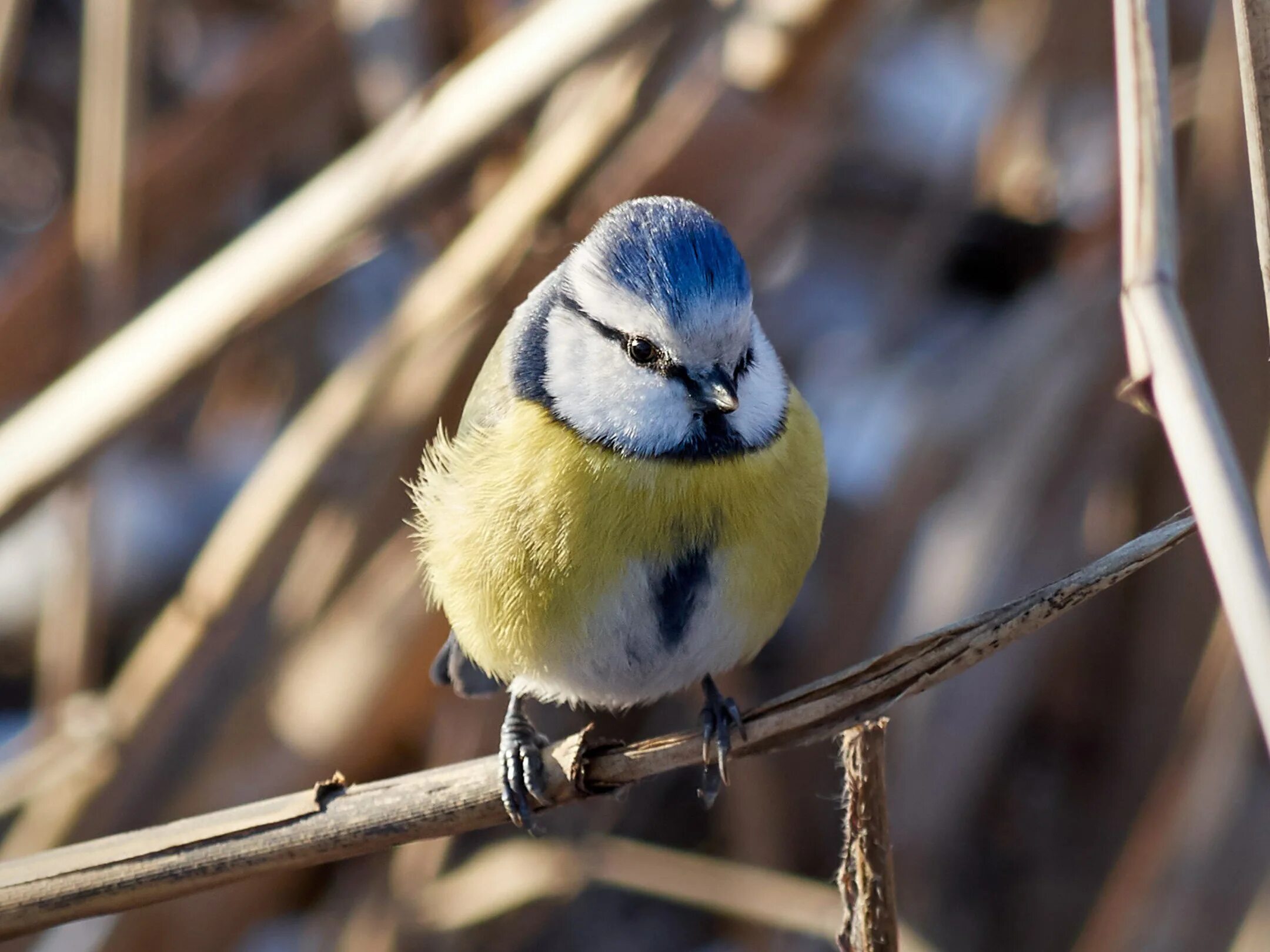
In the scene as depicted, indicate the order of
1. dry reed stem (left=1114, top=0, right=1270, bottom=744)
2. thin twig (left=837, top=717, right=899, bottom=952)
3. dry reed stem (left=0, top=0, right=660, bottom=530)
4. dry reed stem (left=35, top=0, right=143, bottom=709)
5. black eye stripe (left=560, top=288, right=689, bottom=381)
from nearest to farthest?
dry reed stem (left=1114, top=0, right=1270, bottom=744) < thin twig (left=837, top=717, right=899, bottom=952) < black eye stripe (left=560, top=288, right=689, bottom=381) < dry reed stem (left=0, top=0, right=660, bottom=530) < dry reed stem (left=35, top=0, right=143, bottom=709)

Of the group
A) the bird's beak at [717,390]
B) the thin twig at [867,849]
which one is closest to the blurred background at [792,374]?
the bird's beak at [717,390]

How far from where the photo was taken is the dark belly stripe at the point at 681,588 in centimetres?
104

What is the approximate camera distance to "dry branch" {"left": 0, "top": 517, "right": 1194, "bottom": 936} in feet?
2.61

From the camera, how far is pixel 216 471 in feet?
7.73

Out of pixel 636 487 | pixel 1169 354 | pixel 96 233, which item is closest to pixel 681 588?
pixel 636 487

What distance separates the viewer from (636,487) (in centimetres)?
103

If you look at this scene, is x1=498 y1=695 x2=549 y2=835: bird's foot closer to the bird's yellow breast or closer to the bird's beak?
the bird's yellow breast

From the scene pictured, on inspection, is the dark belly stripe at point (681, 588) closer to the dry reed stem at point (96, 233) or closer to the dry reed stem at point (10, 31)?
the dry reed stem at point (96, 233)

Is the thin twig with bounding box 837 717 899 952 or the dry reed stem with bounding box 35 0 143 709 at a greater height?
the dry reed stem with bounding box 35 0 143 709

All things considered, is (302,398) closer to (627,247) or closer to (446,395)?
(446,395)

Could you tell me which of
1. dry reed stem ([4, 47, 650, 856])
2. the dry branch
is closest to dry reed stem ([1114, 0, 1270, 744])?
the dry branch

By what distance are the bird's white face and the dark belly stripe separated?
0.29ft

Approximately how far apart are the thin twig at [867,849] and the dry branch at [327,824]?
0.08 ft

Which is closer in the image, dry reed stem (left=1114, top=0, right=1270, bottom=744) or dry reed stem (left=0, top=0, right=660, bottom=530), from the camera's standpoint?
dry reed stem (left=1114, top=0, right=1270, bottom=744)
